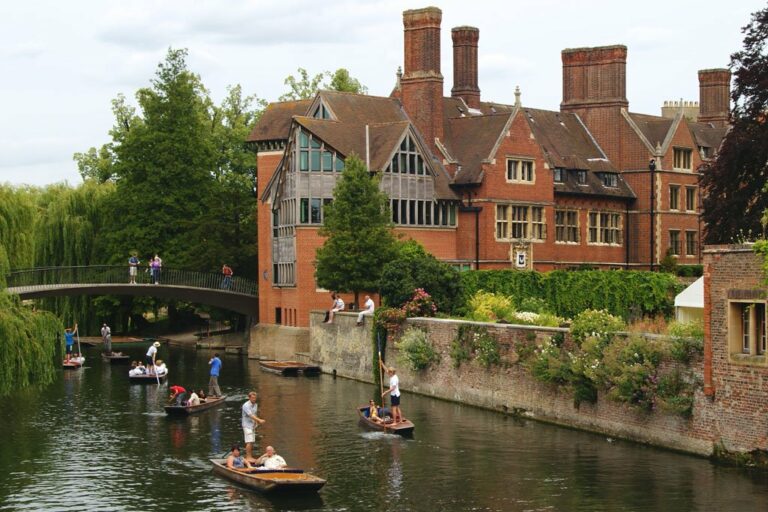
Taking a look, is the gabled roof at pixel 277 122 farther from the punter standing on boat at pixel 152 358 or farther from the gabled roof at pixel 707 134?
the gabled roof at pixel 707 134

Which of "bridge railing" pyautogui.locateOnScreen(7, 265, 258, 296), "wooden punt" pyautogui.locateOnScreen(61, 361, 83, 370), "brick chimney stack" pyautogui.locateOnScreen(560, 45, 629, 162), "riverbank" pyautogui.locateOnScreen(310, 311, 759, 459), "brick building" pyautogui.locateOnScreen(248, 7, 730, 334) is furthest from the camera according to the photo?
"brick chimney stack" pyautogui.locateOnScreen(560, 45, 629, 162)

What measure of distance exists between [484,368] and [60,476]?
655 inches

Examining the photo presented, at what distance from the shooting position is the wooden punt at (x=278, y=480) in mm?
27844

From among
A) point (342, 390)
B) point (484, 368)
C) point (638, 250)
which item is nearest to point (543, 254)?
point (638, 250)

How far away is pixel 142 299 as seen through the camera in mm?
77938

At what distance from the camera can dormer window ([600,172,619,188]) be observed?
72.5m

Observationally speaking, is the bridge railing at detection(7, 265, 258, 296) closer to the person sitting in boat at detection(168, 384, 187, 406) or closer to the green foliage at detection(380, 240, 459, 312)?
the green foliage at detection(380, 240, 459, 312)

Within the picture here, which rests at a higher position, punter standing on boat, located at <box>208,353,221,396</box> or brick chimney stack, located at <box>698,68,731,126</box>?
brick chimney stack, located at <box>698,68,731,126</box>

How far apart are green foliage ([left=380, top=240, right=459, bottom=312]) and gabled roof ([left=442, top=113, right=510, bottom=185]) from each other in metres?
13.8

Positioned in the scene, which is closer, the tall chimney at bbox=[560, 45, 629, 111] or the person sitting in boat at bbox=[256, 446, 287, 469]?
the person sitting in boat at bbox=[256, 446, 287, 469]

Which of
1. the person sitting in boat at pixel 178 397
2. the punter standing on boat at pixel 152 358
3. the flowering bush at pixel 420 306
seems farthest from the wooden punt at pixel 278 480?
the punter standing on boat at pixel 152 358

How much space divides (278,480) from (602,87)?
5181 centimetres

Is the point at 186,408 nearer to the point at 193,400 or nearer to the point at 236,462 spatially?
the point at 193,400

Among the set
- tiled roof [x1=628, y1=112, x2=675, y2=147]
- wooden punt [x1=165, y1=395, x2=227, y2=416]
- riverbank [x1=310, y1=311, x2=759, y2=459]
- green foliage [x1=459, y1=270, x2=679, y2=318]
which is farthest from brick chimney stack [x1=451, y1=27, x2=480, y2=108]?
wooden punt [x1=165, y1=395, x2=227, y2=416]
